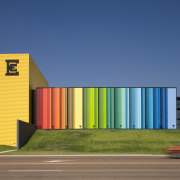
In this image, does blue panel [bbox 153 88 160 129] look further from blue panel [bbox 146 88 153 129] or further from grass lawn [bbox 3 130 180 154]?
grass lawn [bbox 3 130 180 154]

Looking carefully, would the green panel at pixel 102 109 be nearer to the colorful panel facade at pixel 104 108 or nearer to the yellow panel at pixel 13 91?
the colorful panel facade at pixel 104 108

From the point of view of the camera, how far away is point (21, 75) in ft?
143

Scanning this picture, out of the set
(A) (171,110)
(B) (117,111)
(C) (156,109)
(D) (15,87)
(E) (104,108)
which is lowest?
(B) (117,111)

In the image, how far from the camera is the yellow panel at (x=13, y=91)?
42.9 metres

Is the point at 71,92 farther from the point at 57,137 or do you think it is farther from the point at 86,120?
the point at 57,137

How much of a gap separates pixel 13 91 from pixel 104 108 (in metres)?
14.6

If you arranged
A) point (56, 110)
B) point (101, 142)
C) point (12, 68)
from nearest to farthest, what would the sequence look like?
point (101, 142)
point (12, 68)
point (56, 110)

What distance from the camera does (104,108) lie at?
47062 millimetres

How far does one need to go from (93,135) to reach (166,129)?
13.4 meters

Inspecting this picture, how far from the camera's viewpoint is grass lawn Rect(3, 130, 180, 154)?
1255 inches

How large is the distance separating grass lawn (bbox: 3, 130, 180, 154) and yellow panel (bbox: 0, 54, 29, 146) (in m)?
4.12

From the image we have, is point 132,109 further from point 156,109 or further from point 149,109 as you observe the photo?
point 156,109

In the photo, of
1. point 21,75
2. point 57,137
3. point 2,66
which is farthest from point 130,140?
point 2,66

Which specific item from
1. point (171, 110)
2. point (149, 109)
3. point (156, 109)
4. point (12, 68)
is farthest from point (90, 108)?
point (12, 68)
